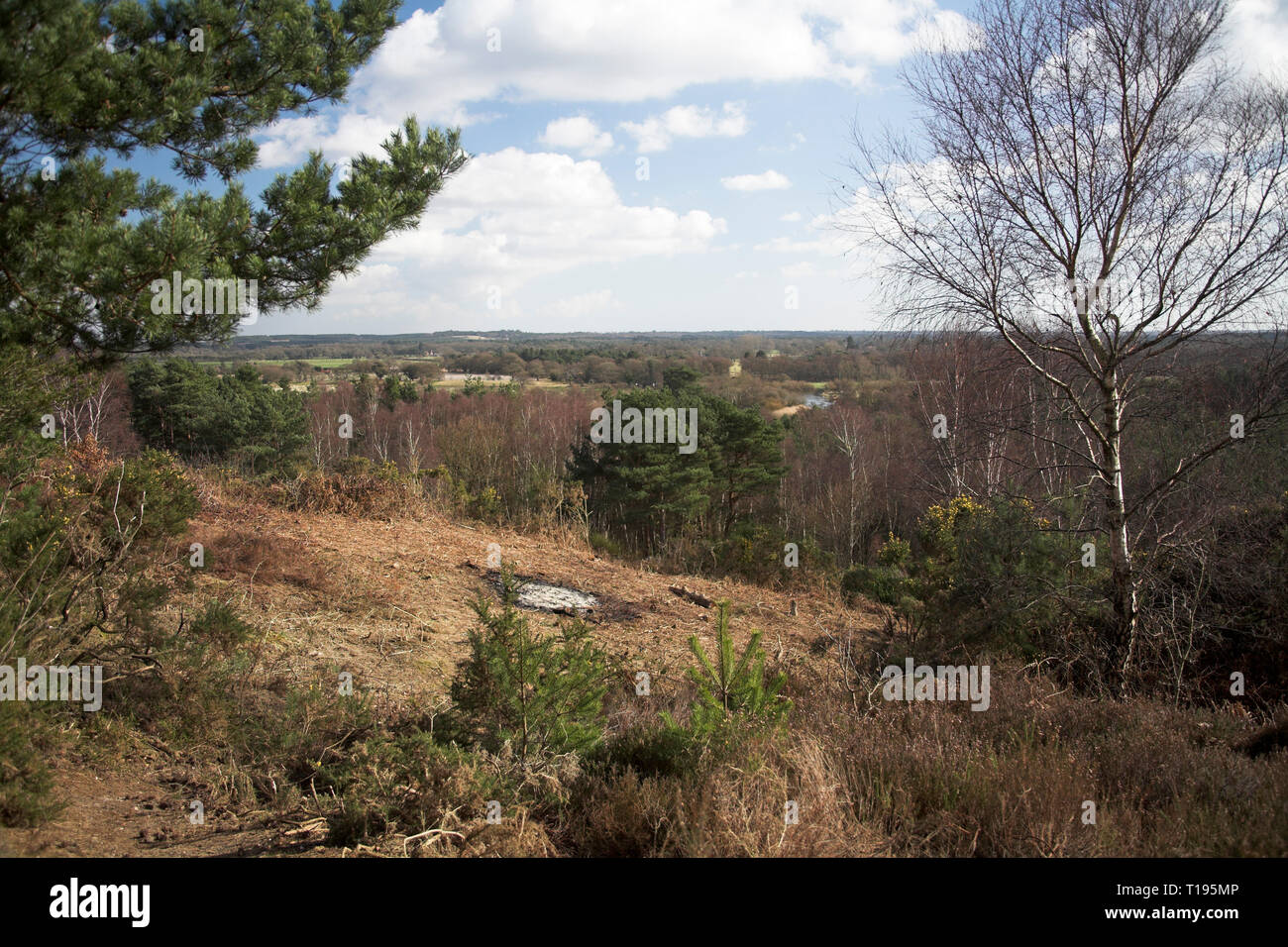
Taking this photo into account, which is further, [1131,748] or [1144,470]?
[1144,470]

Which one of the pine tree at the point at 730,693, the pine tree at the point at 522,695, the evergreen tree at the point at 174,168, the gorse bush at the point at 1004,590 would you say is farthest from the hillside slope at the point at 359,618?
the evergreen tree at the point at 174,168

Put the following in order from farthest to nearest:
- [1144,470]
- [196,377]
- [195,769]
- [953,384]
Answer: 1. [196,377]
2. [953,384]
3. [1144,470]
4. [195,769]

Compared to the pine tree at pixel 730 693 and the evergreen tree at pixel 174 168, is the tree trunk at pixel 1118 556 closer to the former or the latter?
the pine tree at pixel 730 693

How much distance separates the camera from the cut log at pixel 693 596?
9.33 m

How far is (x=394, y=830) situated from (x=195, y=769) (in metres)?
1.49

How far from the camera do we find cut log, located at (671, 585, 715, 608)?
30.6 feet

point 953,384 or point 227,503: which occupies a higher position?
point 953,384

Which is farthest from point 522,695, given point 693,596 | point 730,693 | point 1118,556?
point 693,596

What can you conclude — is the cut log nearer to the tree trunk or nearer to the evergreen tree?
the tree trunk

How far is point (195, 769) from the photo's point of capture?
3.93 m

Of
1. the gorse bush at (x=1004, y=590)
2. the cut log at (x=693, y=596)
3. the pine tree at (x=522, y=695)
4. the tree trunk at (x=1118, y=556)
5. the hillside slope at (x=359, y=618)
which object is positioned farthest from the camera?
the cut log at (x=693, y=596)

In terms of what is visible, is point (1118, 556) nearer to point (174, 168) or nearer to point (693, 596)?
point (693, 596)
